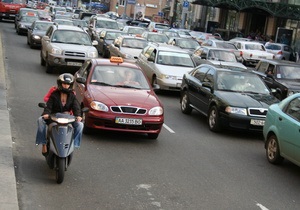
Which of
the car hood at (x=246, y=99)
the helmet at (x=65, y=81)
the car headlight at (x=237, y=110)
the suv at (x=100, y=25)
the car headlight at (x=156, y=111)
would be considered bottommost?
the suv at (x=100, y=25)

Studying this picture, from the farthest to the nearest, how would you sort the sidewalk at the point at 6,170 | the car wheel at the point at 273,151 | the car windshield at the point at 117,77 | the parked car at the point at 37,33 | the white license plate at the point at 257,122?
the parked car at the point at 37,33 < the white license plate at the point at 257,122 < the car windshield at the point at 117,77 < the car wheel at the point at 273,151 < the sidewalk at the point at 6,170

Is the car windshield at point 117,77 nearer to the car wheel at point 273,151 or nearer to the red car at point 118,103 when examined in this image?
the red car at point 118,103

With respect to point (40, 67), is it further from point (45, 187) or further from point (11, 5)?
point (11, 5)

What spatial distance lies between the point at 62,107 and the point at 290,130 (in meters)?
3.72

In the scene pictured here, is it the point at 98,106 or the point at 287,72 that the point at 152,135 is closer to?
the point at 98,106

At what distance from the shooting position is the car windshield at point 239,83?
45.6ft

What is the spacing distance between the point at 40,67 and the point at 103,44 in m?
8.04

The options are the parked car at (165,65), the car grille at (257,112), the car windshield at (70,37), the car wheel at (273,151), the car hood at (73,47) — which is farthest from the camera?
the car windshield at (70,37)

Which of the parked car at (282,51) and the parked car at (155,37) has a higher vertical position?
the parked car at (155,37)

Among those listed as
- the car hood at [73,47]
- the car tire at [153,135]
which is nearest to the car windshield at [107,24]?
the car hood at [73,47]

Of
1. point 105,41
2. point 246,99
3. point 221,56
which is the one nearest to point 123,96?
point 246,99

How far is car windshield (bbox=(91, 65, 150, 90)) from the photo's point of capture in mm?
12055

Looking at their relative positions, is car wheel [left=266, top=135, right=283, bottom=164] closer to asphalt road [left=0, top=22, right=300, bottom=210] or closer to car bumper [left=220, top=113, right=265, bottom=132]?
asphalt road [left=0, top=22, right=300, bottom=210]

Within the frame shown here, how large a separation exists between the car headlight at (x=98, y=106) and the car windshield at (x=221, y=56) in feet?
46.4
